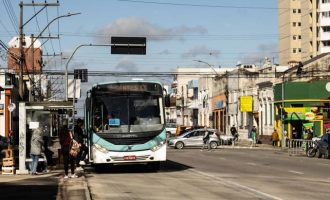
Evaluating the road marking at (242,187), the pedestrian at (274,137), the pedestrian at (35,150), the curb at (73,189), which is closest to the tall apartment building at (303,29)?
the pedestrian at (274,137)

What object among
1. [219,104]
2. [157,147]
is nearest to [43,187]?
[157,147]

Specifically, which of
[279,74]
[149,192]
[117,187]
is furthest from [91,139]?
[279,74]

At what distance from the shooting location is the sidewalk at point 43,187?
51.7 feet

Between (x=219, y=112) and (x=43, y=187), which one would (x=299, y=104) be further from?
(x=43, y=187)

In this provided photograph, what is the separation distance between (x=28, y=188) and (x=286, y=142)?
3822 cm

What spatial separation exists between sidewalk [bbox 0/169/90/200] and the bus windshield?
2028 mm

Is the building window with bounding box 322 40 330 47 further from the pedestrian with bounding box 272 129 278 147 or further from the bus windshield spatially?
the bus windshield

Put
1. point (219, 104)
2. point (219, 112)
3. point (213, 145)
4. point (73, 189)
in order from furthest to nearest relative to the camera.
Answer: point (219, 112), point (219, 104), point (213, 145), point (73, 189)

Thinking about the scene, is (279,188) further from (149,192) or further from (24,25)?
(24,25)

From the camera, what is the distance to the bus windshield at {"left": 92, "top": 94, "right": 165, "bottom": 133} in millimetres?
22844

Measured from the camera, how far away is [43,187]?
18.0 meters

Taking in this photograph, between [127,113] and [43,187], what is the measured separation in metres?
5.64

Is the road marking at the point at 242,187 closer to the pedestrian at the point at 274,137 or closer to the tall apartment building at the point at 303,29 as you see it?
the pedestrian at the point at 274,137

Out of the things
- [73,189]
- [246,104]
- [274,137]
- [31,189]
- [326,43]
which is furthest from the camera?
[326,43]
